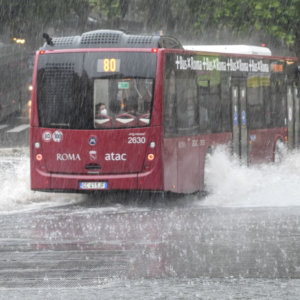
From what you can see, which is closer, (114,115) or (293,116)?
(114,115)

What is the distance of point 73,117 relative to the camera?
55.3 feet

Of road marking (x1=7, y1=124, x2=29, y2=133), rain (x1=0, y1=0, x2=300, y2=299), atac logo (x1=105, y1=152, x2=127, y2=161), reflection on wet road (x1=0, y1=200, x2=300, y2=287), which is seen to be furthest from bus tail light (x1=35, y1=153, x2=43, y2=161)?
road marking (x1=7, y1=124, x2=29, y2=133)

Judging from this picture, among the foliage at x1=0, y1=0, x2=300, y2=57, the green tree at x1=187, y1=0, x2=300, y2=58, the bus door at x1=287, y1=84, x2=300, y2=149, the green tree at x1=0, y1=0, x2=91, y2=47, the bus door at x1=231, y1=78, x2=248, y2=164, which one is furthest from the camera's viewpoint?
the green tree at x1=0, y1=0, x2=91, y2=47

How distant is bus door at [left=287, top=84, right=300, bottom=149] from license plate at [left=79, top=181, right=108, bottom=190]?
28.1 ft

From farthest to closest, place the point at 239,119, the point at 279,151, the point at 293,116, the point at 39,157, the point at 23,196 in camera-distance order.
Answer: the point at 293,116 < the point at 279,151 < the point at 239,119 < the point at 23,196 < the point at 39,157

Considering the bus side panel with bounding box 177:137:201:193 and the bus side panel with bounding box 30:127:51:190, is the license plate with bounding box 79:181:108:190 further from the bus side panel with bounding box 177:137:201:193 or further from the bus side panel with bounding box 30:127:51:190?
the bus side panel with bounding box 177:137:201:193

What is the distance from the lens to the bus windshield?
16.6 m

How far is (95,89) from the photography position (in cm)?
1684

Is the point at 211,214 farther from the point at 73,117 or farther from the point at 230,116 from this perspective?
the point at 230,116

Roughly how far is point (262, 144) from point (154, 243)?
10.9 metres

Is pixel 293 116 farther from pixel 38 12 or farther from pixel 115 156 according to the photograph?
pixel 38 12

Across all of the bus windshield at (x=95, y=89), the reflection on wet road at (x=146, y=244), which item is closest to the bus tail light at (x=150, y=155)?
the bus windshield at (x=95, y=89)

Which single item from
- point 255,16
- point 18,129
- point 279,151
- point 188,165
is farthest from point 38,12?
point 188,165

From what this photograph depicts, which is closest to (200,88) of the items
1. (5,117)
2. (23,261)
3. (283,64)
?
(283,64)
